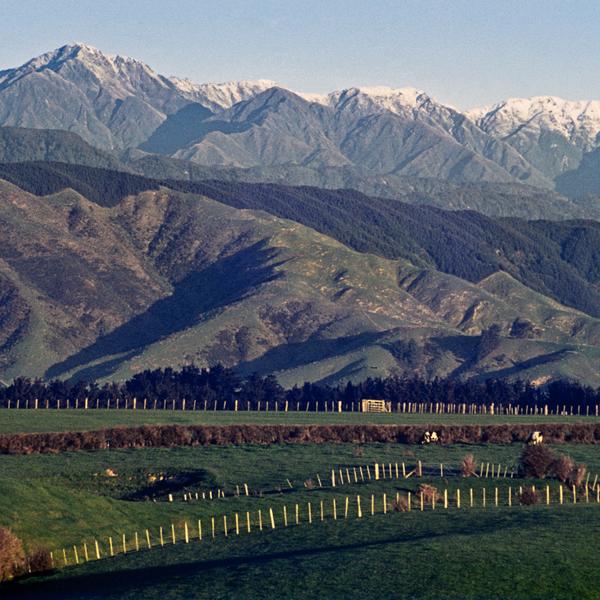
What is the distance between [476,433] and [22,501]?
6027cm

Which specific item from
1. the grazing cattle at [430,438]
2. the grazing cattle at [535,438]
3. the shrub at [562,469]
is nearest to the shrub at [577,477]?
the shrub at [562,469]

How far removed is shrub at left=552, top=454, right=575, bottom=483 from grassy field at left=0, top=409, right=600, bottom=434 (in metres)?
46.4

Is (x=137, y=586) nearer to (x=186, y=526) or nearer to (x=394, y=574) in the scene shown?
(x=394, y=574)

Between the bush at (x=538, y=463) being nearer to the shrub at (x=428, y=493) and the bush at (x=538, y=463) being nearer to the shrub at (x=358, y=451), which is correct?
the shrub at (x=428, y=493)

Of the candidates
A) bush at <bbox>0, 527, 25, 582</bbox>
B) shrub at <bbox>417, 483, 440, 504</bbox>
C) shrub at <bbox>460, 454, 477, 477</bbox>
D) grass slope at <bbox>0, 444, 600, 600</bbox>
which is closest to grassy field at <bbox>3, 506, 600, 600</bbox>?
grass slope at <bbox>0, 444, 600, 600</bbox>

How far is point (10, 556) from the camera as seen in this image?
Result: 68438 mm

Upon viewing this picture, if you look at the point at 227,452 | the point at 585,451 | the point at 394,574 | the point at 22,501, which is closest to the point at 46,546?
the point at 22,501

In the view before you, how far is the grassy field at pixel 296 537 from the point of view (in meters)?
56.9

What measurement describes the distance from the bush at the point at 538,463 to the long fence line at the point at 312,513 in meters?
4.33

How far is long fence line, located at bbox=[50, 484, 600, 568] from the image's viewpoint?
7412 centimetres

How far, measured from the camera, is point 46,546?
72688mm

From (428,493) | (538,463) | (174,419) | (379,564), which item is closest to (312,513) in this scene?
(428,493)

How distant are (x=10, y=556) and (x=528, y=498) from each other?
28.0m

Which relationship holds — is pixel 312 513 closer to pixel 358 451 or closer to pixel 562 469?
pixel 562 469
